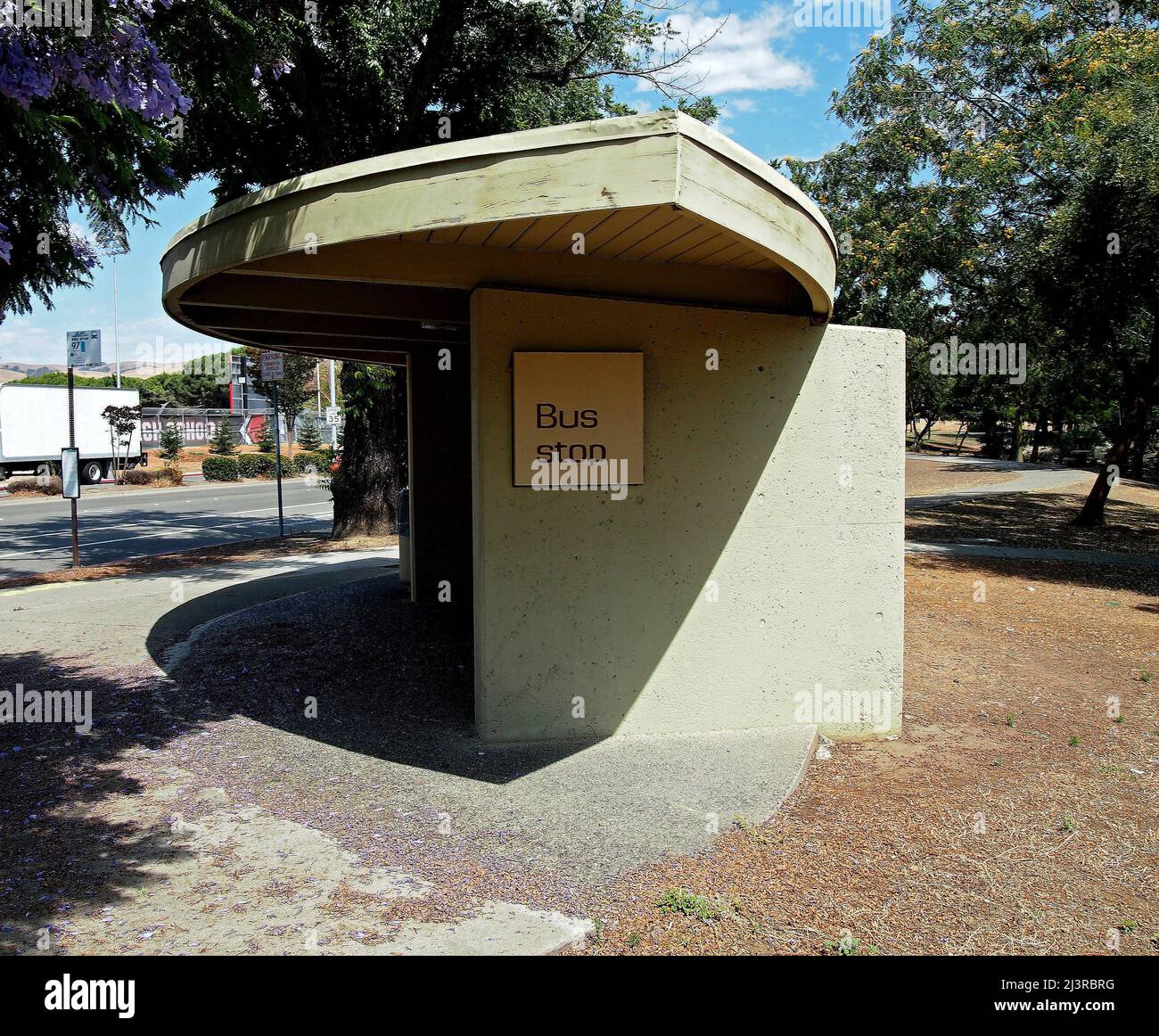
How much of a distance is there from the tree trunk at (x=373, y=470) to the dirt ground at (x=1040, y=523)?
9108 mm

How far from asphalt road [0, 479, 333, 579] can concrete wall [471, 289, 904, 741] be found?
1035 centimetres

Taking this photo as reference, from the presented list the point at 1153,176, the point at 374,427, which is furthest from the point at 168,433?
the point at 1153,176

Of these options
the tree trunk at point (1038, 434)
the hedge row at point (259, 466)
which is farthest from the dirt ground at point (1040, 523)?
the tree trunk at point (1038, 434)

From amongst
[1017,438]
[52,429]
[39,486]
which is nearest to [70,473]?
[39,486]

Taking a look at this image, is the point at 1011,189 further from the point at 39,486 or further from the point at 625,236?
the point at 39,486

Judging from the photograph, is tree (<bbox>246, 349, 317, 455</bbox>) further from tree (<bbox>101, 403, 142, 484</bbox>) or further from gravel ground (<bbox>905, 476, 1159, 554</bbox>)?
gravel ground (<bbox>905, 476, 1159, 554</bbox>)

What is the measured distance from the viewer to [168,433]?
39594 mm

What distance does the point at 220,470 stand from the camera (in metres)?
34.8

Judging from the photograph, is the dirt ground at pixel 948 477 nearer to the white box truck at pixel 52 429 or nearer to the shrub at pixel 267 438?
the white box truck at pixel 52 429

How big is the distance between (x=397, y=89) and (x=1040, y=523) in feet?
48.3

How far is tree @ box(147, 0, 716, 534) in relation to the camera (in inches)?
479
